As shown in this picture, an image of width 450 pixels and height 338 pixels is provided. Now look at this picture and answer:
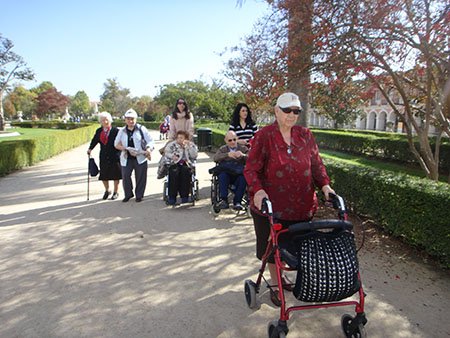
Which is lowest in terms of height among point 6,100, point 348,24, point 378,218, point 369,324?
point 369,324

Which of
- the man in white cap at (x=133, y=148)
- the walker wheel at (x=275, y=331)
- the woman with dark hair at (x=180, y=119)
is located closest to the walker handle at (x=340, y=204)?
the walker wheel at (x=275, y=331)

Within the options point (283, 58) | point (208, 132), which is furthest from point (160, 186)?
point (208, 132)

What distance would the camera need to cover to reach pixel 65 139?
18672mm

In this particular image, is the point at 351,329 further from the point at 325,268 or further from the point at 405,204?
the point at 405,204

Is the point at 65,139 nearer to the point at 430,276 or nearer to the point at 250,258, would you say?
the point at 250,258

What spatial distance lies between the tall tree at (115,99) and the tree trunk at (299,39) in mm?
76281

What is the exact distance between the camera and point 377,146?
1816cm

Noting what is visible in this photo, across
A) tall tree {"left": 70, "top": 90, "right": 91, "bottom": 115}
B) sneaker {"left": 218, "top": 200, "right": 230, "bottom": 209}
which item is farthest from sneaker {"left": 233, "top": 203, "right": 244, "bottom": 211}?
tall tree {"left": 70, "top": 90, "right": 91, "bottom": 115}

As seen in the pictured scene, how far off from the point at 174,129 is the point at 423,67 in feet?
16.7

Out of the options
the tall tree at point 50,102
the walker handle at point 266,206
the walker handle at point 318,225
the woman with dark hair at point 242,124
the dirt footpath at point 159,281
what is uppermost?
the tall tree at point 50,102

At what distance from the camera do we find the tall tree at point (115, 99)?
7862cm

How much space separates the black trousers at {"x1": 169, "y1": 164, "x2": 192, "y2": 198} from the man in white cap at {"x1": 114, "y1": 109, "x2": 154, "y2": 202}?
81cm

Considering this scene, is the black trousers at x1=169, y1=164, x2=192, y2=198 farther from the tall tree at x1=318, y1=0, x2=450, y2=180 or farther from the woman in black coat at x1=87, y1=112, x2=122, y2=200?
the tall tree at x1=318, y1=0, x2=450, y2=180

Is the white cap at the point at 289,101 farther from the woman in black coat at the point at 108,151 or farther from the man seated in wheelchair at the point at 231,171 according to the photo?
the woman in black coat at the point at 108,151
